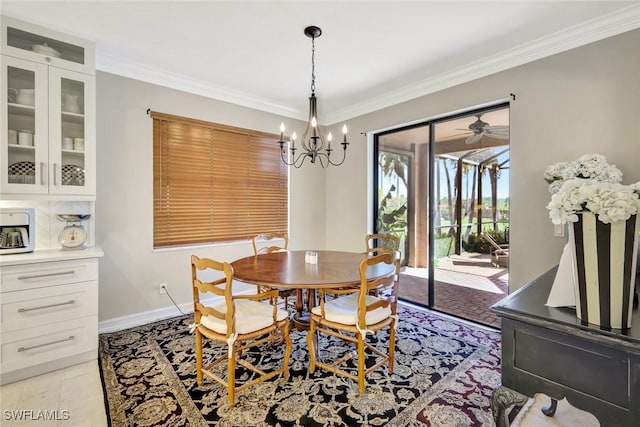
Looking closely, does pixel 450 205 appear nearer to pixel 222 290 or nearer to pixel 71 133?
pixel 222 290

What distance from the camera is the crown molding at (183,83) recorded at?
286cm

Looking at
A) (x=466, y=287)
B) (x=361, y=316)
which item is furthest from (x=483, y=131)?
(x=361, y=316)

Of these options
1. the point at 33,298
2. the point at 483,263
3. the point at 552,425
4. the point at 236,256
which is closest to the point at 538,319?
the point at 552,425

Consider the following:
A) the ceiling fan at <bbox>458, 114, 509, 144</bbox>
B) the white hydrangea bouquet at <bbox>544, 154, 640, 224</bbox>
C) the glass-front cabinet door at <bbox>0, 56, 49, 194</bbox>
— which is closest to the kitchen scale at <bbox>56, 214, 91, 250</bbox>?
the glass-front cabinet door at <bbox>0, 56, 49, 194</bbox>

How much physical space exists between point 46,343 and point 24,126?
1.68 m

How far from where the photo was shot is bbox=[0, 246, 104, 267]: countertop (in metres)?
2.08

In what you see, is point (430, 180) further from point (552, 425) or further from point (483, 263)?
point (552, 425)

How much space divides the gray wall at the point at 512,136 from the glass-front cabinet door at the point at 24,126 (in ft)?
1.67

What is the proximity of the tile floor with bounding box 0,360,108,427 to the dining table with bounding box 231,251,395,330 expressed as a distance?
1.19 m

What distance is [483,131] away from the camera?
10.3 feet

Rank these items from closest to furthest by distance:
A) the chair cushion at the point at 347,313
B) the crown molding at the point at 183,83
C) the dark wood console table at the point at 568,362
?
the dark wood console table at the point at 568,362 → the chair cushion at the point at 347,313 → the crown molding at the point at 183,83

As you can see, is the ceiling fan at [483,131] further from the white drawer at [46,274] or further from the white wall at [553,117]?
the white drawer at [46,274]

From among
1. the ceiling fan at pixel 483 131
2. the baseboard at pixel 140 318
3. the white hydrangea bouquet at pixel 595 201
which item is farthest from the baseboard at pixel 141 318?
the ceiling fan at pixel 483 131

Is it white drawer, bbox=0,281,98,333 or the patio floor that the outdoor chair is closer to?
the patio floor
